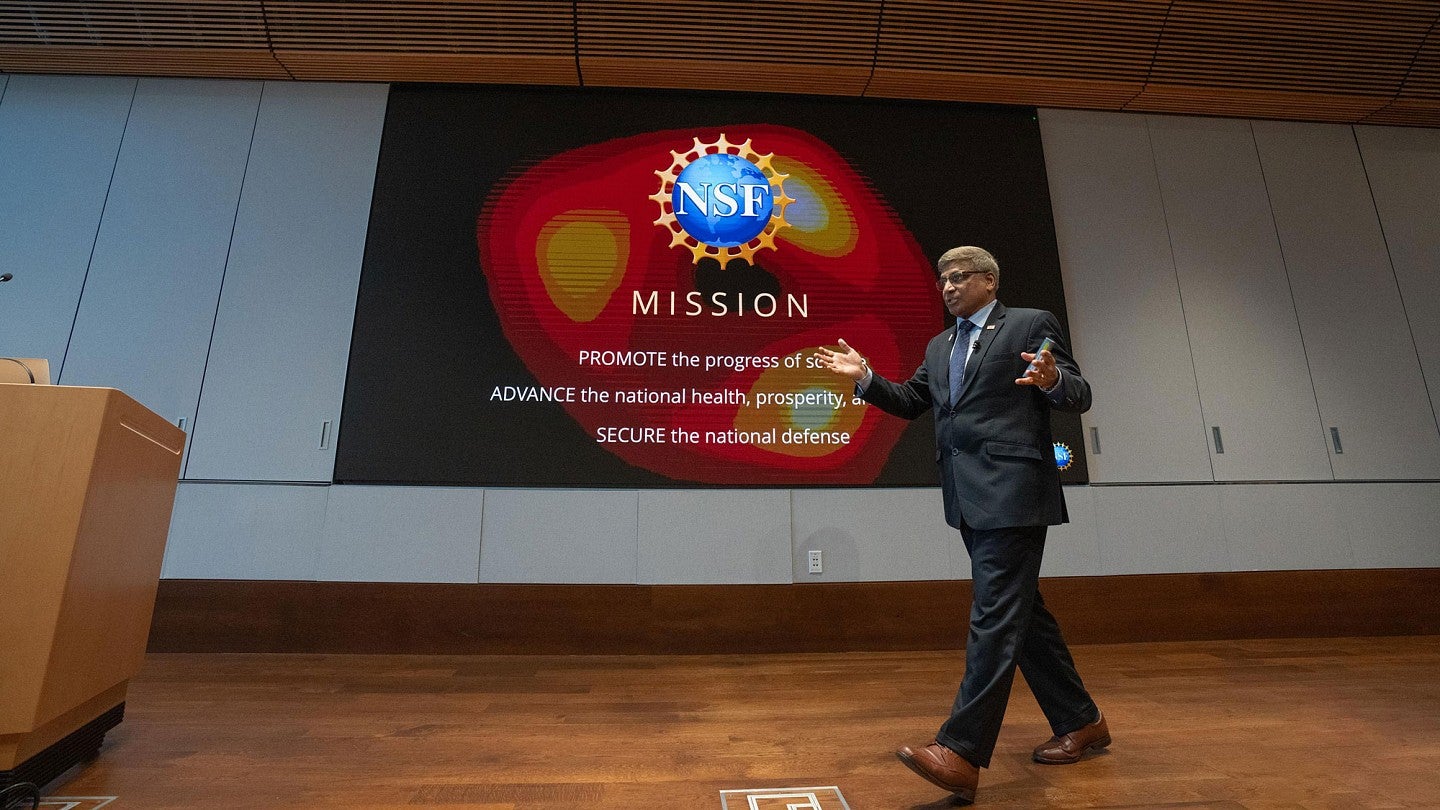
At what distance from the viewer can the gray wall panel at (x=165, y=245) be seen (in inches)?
127

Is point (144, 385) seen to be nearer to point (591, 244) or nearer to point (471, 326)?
point (471, 326)

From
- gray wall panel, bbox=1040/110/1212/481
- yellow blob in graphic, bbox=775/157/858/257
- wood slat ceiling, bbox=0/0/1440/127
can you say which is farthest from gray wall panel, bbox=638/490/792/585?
wood slat ceiling, bbox=0/0/1440/127

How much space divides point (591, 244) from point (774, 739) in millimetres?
2671

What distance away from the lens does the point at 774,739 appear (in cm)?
184

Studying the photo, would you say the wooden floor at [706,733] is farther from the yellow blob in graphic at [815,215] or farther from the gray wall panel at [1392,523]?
the yellow blob in graphic at [815,215]

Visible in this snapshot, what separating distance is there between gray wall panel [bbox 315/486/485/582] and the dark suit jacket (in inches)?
93.2

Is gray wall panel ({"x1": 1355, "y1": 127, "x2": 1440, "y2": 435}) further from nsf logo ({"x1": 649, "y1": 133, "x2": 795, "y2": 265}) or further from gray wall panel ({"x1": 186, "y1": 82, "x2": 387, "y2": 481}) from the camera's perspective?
gray wall panel ({"x1": 186, "y1": 82, "x2": 387, "y2": 481})

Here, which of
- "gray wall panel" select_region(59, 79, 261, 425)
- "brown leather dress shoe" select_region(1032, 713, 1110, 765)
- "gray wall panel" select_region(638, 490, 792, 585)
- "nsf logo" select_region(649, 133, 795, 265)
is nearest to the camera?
"brown leather dress shoe" select_region(1032, 713, 1110, 765)

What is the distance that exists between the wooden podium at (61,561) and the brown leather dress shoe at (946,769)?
1829 millimetres

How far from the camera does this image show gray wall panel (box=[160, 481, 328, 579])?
119 inches

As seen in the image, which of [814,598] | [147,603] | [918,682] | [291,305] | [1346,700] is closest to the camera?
[147,603]

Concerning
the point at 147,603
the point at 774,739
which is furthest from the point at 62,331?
the point at 774,739

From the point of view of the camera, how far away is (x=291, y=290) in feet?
11.1

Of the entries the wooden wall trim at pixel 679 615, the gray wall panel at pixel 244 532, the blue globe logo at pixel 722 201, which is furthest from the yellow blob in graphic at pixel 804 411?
the gray wall panel at pixel 244 532
